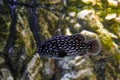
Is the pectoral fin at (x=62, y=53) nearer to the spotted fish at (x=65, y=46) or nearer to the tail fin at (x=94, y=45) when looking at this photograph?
the spotted fish at (x=65, y=46)

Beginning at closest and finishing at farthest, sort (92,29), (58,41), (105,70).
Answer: (58,41) < (105,70) < (92,29)

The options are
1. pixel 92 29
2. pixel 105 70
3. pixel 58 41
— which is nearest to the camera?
pixel 58 41

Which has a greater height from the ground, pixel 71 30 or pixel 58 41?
pixel 58 41

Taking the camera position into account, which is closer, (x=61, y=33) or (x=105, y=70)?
(x=105, y=70)

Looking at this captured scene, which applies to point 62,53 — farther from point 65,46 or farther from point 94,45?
point 94,45

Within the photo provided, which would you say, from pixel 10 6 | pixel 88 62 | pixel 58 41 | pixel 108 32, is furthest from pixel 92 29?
pixel 10 6

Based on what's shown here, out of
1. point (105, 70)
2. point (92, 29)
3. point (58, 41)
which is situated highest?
point (58, 41)

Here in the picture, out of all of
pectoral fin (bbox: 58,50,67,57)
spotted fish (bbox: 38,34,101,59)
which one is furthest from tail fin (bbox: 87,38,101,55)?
pectoral fin (bbox: 58,50,67,57)

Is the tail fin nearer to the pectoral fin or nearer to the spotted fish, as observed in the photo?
the spotted fish

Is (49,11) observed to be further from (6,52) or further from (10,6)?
(6,52)

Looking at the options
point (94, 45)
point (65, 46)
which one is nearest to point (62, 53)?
point (65, 46)

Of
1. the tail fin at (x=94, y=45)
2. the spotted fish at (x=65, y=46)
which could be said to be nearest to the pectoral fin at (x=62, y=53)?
the spotted fish at (x=65, y=46)
